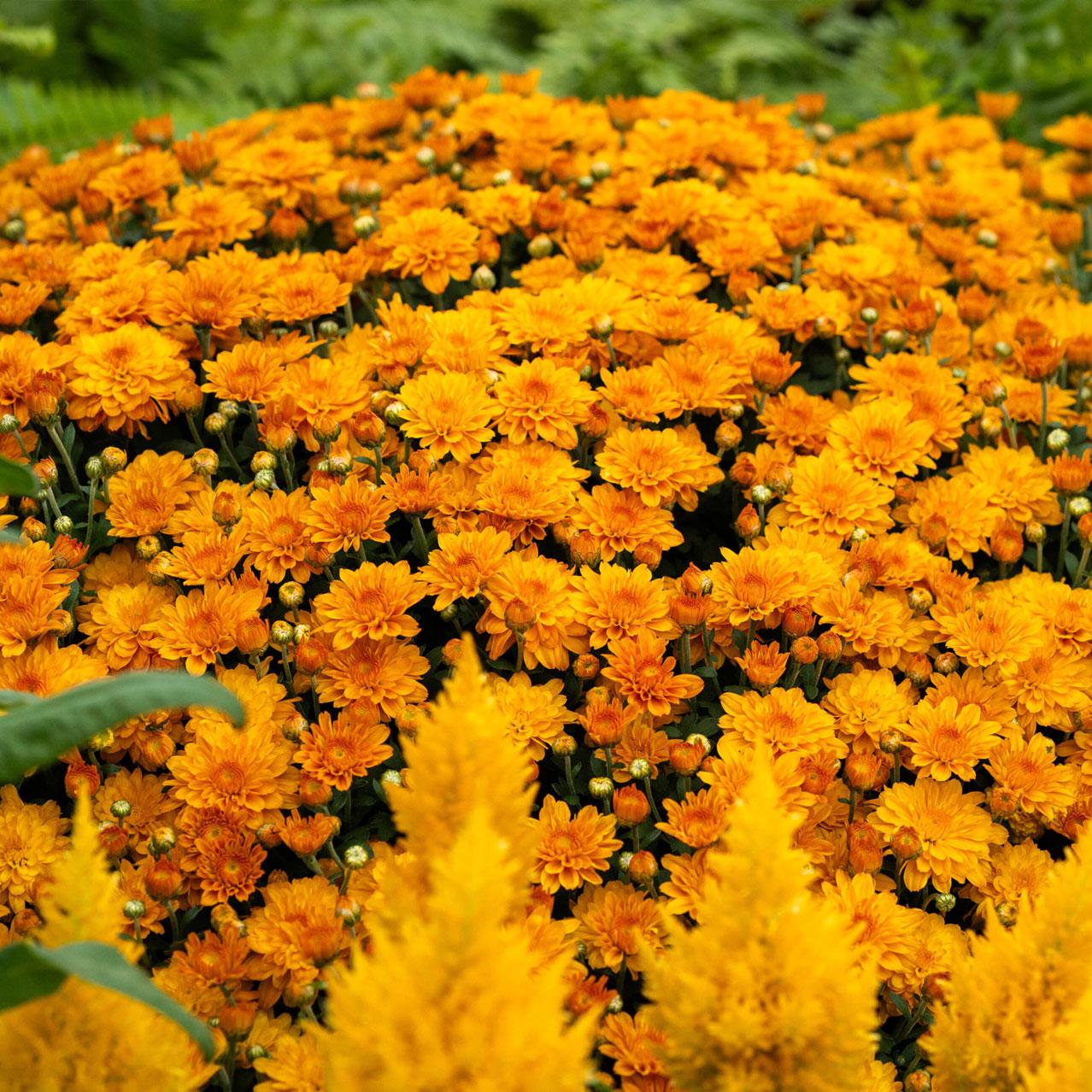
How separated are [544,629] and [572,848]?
0.34m

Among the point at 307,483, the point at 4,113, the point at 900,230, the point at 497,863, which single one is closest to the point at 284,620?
the point at 307,483

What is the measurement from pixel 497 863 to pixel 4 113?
12.0 ft

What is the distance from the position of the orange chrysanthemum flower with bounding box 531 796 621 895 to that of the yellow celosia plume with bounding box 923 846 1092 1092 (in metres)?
0.58

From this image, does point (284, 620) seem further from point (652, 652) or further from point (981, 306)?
point (981, 306)

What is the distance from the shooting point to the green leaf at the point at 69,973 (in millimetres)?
1225

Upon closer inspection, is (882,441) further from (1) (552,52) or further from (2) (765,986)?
(1) (552,52)

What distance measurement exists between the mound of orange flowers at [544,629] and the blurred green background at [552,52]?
223 centimetres

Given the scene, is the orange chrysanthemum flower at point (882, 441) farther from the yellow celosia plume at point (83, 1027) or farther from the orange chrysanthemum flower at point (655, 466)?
the yellow celosia plume at point (83, 1027)

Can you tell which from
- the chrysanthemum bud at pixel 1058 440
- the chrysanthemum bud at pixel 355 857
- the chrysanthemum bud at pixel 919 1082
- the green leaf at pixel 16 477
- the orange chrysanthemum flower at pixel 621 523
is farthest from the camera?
the chrysanthemum bud at pixel 1058 440

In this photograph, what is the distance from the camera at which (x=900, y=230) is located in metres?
2.87

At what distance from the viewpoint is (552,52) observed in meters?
5.62

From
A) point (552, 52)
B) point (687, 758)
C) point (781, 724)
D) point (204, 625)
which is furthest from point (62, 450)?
point (552, 52)

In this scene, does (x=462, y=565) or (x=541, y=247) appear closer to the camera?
(x=462, y=565)

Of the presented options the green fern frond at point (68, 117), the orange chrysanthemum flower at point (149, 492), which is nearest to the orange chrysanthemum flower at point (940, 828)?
the orange chrysanthemum flower at point (149, 492)
